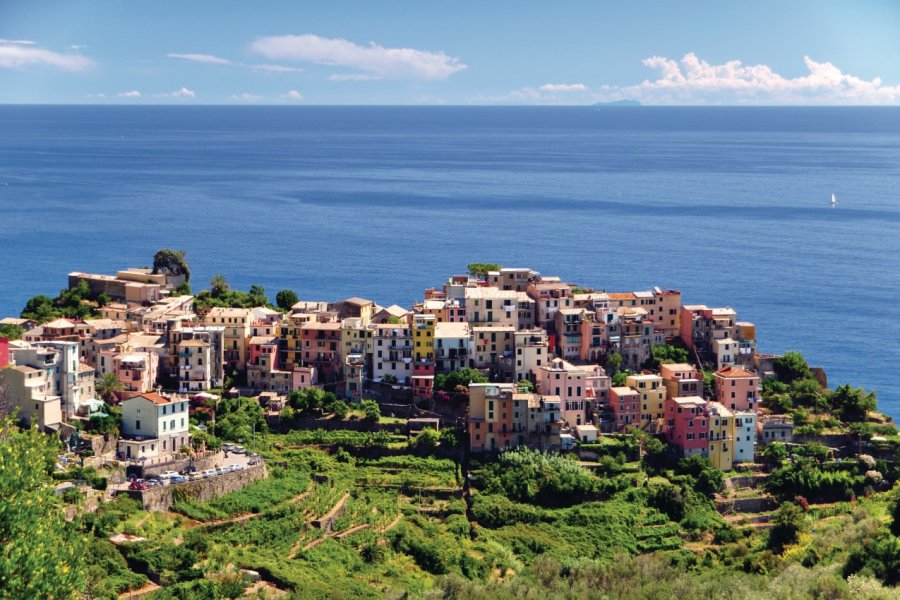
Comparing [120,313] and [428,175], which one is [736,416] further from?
[428,175]

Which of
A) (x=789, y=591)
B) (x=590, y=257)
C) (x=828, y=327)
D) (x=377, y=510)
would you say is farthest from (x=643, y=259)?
(x=789, y=591)

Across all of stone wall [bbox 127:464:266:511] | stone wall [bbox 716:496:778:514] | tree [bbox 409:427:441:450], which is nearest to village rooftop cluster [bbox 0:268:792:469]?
tree [bbox 409:427:441:450]

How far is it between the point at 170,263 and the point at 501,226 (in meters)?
38.1

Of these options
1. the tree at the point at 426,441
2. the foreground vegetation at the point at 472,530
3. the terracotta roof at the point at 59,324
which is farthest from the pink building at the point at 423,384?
the terracotta roof at the point at 59,324

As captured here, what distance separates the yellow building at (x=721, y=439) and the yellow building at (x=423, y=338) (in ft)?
33.1

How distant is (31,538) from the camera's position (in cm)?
2639

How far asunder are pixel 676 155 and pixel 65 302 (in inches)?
4546

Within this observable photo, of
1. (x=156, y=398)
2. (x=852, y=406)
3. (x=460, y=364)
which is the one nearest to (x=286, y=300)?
(x=460, y=364)

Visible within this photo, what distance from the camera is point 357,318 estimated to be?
50.0 metres

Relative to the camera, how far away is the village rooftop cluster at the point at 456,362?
1722 inches

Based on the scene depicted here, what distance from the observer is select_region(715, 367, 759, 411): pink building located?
1838 inches

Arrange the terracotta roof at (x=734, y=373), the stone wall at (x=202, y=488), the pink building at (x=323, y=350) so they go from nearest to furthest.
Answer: the stone wall at (x=202, y=488) → the terracotta roof at (x=734, y=373) → the pink building at (x=323, y=350)

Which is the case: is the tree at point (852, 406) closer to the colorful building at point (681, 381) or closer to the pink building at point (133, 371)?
the colorful building at point (681, 381)

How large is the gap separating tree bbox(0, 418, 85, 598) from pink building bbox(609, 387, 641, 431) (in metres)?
21.4
